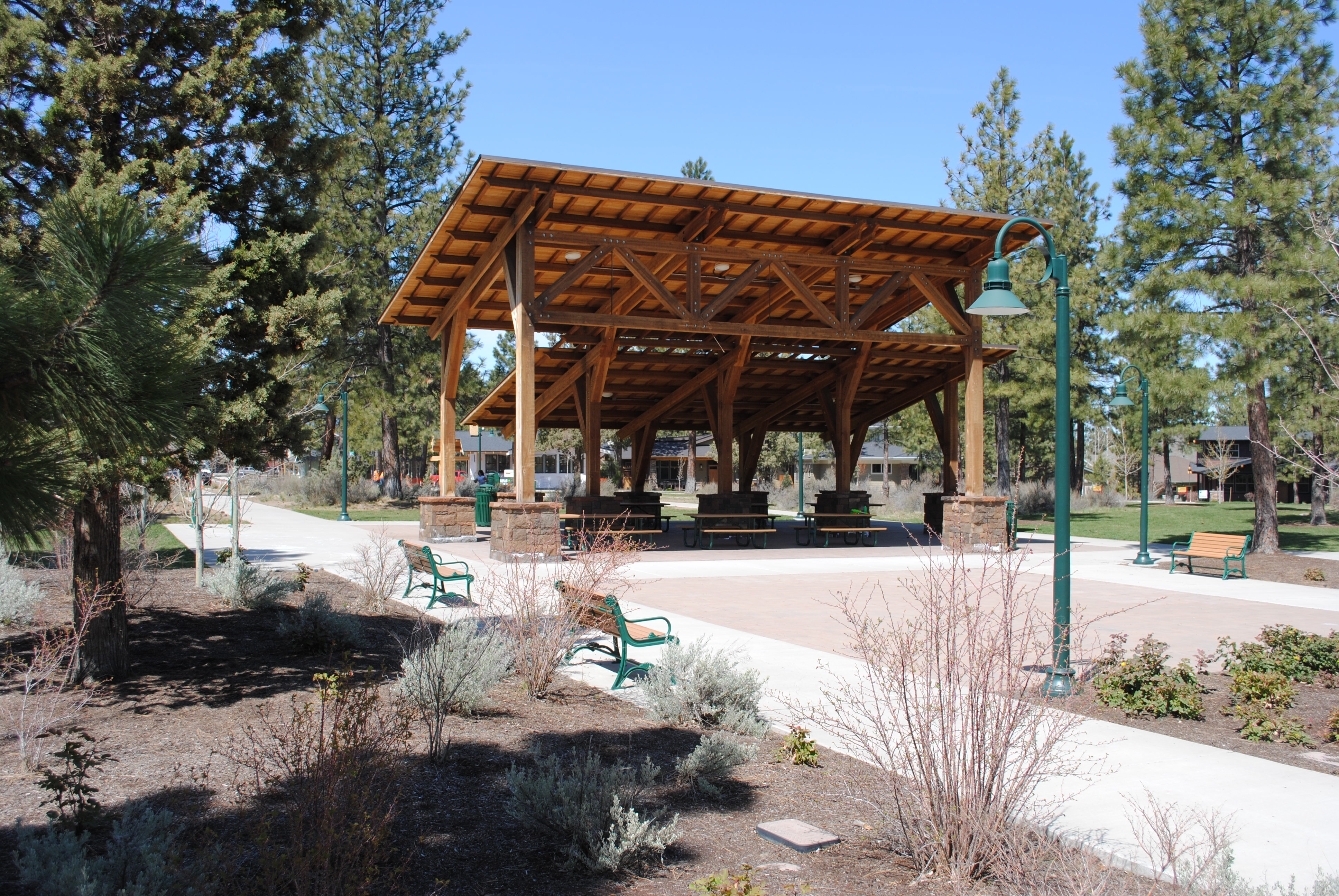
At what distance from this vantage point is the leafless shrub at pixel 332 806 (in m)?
3.18

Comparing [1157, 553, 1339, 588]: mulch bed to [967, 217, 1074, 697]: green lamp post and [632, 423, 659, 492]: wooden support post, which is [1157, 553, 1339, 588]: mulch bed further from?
[632, 423, 659, 492]: wooden support post

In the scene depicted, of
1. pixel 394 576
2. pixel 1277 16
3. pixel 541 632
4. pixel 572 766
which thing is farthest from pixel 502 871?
pixel 1277 16

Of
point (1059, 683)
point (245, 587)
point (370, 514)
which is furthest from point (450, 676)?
point (370, 514)

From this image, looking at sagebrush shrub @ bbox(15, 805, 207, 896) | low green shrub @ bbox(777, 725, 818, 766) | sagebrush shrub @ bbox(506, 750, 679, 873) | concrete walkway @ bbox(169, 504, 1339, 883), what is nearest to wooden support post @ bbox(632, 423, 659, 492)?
concrete walkway @ bbox(169, 504, 1339, 883)

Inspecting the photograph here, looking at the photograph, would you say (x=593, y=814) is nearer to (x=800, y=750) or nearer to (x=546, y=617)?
(x=800, y=750)

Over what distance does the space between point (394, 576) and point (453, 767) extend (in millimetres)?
6293

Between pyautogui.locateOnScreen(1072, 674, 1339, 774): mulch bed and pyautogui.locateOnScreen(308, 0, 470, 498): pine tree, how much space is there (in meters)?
29.9

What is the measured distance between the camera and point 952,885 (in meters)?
3.68

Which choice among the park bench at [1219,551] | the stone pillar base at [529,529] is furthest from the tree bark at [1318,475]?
the stone pillar base at [529,529]

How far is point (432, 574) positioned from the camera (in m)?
10.9

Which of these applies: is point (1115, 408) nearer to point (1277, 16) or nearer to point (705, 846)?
point (1277, 16)

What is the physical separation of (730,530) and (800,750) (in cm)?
1417

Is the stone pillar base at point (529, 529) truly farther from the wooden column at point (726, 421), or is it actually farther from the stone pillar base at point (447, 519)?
the wooden column at point (726, 421)

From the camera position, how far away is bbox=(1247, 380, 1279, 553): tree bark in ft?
56.1
